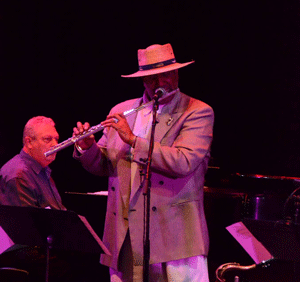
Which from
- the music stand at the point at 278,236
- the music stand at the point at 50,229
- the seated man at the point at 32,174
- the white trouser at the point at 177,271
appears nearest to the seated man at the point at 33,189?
the seated man at the point at 32,174

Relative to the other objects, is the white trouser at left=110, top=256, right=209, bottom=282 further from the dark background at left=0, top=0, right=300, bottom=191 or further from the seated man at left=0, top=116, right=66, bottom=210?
the dark background at left=0, top=0, right=300, bottom=191

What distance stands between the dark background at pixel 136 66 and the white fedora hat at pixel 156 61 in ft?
9.88

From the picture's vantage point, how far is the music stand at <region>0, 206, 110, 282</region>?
245 cm

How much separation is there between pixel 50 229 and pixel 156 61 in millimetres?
1192

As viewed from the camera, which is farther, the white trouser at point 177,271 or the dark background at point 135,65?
the dark background at point 135,65

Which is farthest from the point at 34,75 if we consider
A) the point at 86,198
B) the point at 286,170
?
the point at 286,170

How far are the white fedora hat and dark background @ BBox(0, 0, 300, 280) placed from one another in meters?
3.01

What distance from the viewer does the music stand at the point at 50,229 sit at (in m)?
2.45

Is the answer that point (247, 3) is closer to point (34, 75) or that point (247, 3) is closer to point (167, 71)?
point (34, 75)

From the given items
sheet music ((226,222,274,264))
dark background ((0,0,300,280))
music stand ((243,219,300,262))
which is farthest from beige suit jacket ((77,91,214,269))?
dark background ((0,0,300,280))

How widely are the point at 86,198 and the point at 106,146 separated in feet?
5.49

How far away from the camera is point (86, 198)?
14.8 feet

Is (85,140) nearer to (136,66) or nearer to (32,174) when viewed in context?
(32,174)

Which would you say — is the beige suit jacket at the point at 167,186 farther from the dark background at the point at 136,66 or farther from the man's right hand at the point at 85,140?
the dark background at the point at 136,66
